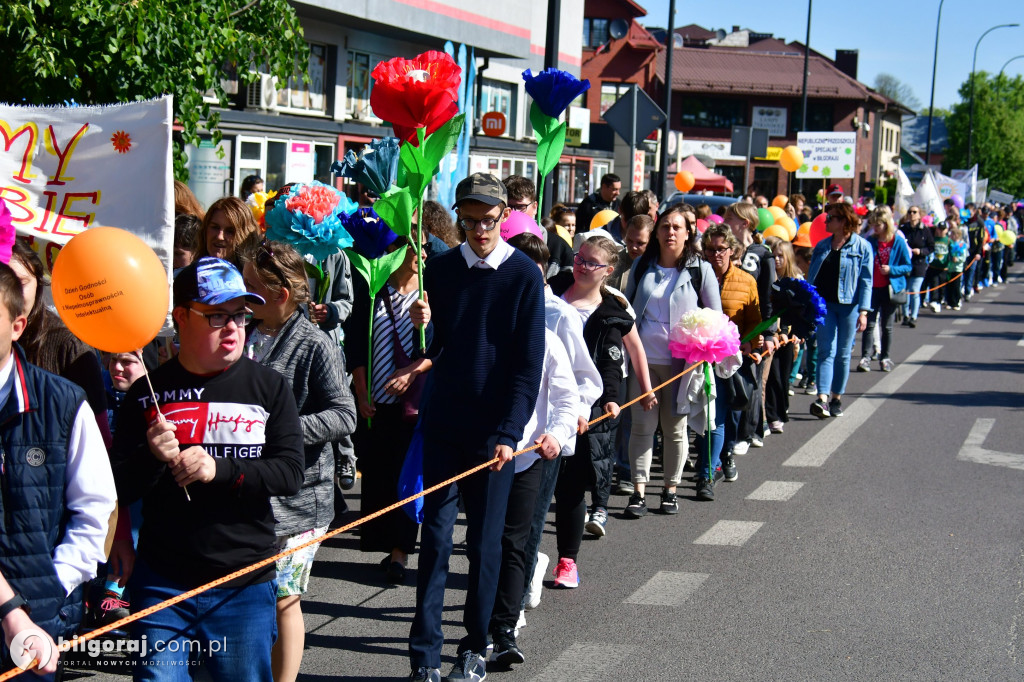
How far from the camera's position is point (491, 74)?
33219mm

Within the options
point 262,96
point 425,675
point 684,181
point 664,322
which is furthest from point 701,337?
point 262,96

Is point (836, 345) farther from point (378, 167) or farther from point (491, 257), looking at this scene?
point (491, 257)

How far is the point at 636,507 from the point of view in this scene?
7992 millimetres

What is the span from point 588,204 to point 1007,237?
25.4 m

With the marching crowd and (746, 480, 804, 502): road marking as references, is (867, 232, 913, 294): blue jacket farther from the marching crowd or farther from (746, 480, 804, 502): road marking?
(746, 480, 804, 502): road marking

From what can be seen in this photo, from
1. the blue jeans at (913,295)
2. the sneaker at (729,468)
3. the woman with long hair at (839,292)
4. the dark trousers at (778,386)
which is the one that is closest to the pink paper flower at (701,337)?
the sneaker at (729,468)

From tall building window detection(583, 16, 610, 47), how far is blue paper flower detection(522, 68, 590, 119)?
5341 centimetres

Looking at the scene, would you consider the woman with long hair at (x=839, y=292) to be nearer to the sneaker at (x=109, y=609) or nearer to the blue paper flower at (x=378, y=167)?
the blue paper flower at (x=378, y=167)

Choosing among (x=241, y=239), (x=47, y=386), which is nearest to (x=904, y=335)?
(x=241, y=239)

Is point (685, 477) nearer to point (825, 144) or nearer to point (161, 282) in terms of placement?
point (161, 282)

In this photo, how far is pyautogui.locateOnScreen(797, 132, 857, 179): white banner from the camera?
3042cm

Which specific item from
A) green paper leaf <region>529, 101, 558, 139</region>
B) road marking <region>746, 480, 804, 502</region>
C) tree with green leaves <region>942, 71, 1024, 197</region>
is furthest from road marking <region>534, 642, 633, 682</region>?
tree with green leaves <region>942, 71, 1024, 197</region>

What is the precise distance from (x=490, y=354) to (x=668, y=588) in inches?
82.6

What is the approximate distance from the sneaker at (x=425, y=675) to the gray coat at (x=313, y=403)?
772 mm
